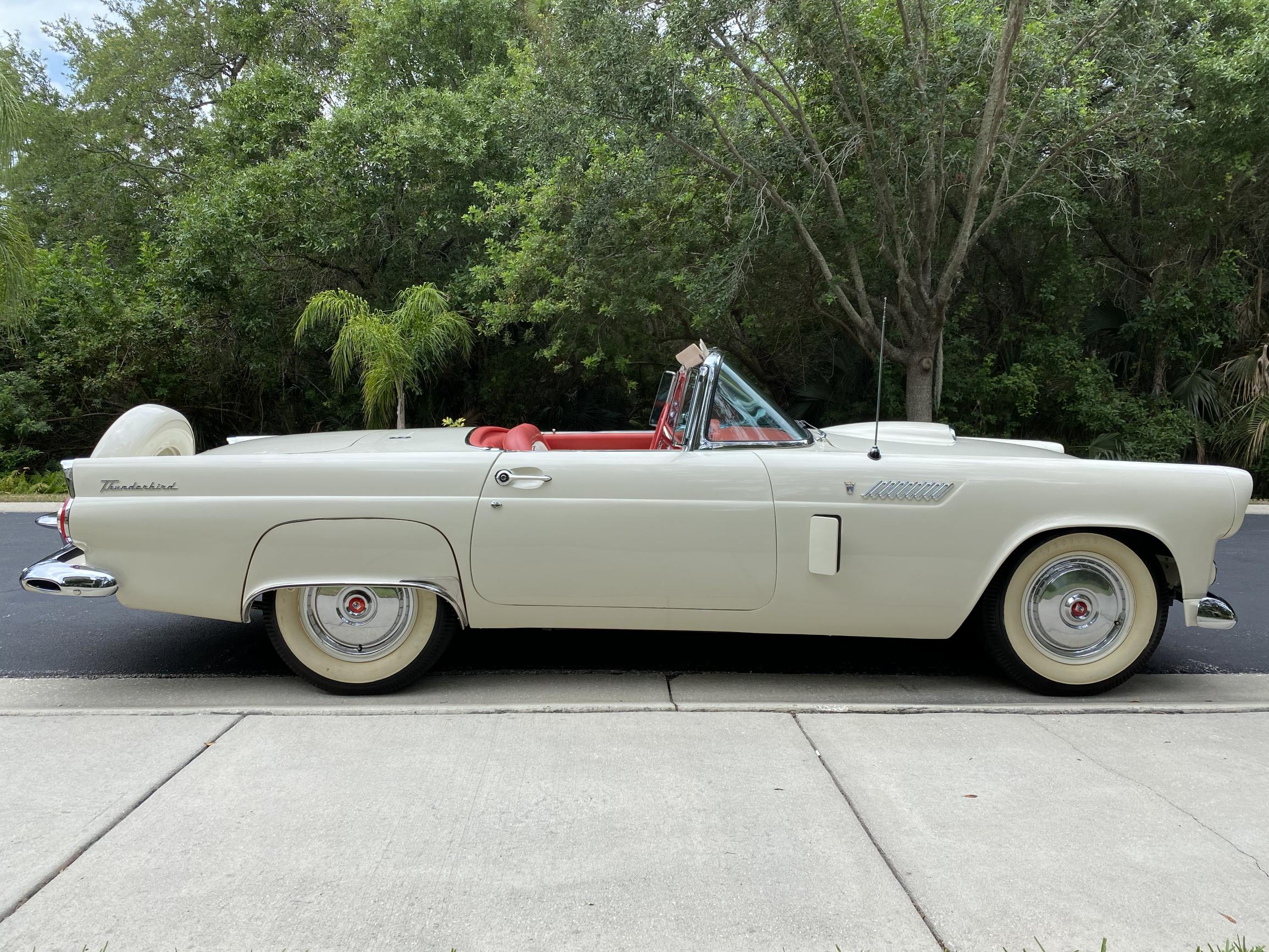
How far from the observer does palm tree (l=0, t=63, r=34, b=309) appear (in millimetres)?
10633

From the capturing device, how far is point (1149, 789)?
297 centimetres

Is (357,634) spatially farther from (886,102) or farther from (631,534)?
(886,102)

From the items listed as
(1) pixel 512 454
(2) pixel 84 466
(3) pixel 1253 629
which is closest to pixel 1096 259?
(3) pixel 1253 629

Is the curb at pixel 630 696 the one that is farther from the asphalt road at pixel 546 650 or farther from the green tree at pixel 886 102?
the green tree at pixel 886 102

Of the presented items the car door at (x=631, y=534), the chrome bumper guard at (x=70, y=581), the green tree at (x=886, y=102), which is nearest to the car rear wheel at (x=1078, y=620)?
the car door at (x=631, y=534)

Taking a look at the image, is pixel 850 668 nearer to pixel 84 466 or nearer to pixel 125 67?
pixel 84 466

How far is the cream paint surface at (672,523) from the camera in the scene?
3.80 metres

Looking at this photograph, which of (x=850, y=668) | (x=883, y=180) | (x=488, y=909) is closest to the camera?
(x=488, y=909)

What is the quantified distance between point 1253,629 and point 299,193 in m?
14.2

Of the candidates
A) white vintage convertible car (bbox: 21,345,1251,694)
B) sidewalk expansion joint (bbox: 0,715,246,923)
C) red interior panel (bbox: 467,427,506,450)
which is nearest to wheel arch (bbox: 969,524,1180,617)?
white vintage convertible car (bbox: 21,345,1251,694)

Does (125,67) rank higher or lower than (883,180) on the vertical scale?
higher

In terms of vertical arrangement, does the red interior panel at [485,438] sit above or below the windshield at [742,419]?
below

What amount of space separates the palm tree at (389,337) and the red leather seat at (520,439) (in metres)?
7.45

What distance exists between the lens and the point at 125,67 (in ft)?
65.7
